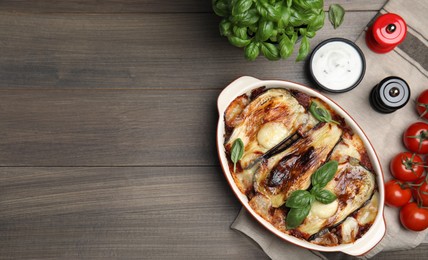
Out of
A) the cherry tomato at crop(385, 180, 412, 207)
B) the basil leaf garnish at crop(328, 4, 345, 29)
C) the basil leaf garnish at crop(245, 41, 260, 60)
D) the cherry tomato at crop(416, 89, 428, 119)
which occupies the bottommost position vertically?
the cherry tomato at crop(385, 180, 412, 207)

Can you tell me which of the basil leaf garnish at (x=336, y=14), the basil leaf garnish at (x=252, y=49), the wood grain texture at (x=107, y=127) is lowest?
the wood grain texture at (x=107, y=127)

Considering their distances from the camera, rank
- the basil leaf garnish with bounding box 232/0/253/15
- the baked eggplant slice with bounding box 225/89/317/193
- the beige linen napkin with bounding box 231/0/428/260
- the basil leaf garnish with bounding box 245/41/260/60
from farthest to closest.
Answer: the beige linen napkin with bounding box 231/0/428/260 → the baked eggplant slice with bounding box 225/89/317/193 → the basil leaf garnish with bounding box 245/41/260/60 → the basil leaf garnish with bounding box 232/0/253/15

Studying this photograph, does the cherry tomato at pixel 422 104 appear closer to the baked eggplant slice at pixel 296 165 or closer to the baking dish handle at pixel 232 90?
the baked eggplant slice at pixel 296 165

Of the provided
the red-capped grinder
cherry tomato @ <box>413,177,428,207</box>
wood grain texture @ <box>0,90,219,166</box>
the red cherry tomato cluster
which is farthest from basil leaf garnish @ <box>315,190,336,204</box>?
the red-capped grinder

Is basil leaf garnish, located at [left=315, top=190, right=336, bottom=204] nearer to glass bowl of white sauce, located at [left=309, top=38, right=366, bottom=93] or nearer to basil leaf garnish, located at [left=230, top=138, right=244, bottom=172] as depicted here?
basil leaf garnish, located at [left=230, top=138, right=244, bottom=172]

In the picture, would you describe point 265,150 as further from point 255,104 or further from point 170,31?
point 170,31

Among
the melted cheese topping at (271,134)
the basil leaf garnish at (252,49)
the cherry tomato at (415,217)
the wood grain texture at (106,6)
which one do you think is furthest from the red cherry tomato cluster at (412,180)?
the wood grain texture at (106,6)

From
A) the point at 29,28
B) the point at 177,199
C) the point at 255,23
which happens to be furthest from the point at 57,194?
the point at 255,23
